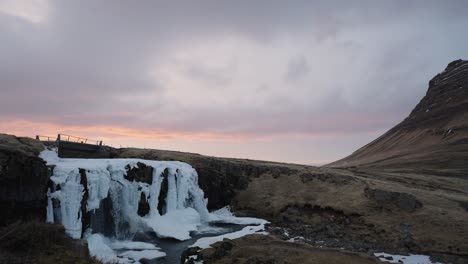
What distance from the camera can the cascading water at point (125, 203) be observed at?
37.8m

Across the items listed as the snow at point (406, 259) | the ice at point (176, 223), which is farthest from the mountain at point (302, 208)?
the ice at point (176, 223)

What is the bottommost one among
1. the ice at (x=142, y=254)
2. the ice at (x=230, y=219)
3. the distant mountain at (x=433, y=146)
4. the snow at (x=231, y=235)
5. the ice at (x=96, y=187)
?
the ice at (x=142, y=254)

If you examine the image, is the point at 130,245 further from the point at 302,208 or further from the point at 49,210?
the point at 302,208

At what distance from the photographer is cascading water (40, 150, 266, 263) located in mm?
37781

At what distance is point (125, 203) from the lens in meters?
45.7

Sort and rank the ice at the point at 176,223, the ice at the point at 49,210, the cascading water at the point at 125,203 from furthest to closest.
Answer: the ice at the point at 176,223 → the cascading water at the point at 125,203 → the ice at the point at 49,210

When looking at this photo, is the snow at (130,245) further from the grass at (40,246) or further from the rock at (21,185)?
the grass at (40,246)

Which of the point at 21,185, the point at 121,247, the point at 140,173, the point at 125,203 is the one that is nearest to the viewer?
the point at 21,185

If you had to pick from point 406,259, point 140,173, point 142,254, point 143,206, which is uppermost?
point 140,173

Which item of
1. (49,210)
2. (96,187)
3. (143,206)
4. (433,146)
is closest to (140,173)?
(143,206)

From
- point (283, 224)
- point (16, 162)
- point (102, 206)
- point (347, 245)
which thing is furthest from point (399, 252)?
point (16, 162)

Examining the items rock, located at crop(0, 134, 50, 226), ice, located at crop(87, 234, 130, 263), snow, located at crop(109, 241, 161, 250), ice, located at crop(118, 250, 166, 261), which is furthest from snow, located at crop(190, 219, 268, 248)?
rock, located at crop(0, 134, 50, 226)

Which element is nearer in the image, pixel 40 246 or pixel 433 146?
pixel 40 246

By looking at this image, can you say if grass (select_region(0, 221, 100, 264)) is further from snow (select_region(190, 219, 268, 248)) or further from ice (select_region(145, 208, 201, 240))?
ice (select_region(145, 208, 201, 240))
